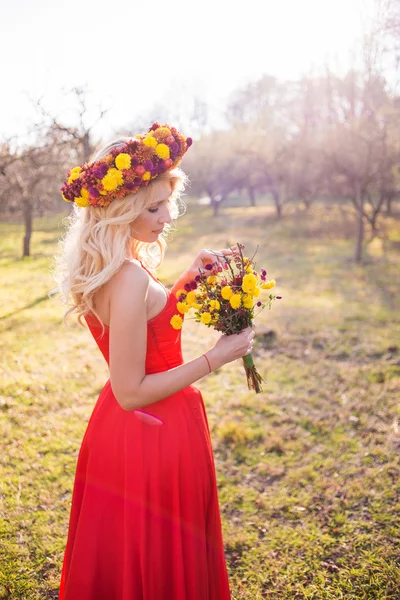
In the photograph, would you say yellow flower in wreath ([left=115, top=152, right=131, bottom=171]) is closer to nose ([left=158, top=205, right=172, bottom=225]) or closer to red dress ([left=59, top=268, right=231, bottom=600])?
nose ([left=158, top=205, right=172, bottom=225])

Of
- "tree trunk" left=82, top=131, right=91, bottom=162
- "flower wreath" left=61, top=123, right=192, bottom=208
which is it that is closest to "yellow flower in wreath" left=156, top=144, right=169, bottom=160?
"flower wreath" left=61, top=123, right=192, bottom=208

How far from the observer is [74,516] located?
2373 mm

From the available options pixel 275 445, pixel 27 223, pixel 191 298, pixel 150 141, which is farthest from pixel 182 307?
pixel 27 223

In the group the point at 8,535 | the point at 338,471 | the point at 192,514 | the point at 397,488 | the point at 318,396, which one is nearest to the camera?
the point at 192,514

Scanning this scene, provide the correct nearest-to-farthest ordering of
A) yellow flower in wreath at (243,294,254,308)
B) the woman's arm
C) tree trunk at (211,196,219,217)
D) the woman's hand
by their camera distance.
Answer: the woman's arm
the woman's hand
yellow flower in wreath at (243,294,254,308)
tree trunk at (211,196,219,217)

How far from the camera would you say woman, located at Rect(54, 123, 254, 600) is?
76.4 inches

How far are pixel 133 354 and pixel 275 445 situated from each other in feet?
11.5

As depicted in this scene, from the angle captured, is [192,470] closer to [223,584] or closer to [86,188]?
[223,584]

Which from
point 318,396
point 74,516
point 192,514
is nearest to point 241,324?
point 192,514

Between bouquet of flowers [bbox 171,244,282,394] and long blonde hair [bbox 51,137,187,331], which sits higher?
long blonde hair [bbox 51,137,187,331]

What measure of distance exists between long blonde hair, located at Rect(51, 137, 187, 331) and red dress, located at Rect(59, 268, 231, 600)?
181 millimetres

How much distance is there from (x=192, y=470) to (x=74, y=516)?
74 centimetres

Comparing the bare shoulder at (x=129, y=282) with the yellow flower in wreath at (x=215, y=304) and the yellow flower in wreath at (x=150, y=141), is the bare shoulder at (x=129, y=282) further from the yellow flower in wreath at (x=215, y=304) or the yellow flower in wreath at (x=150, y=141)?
the yellow flower in wreath at (x=150, y=141)

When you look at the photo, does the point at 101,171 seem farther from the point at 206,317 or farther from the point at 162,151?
the point at 206,317
